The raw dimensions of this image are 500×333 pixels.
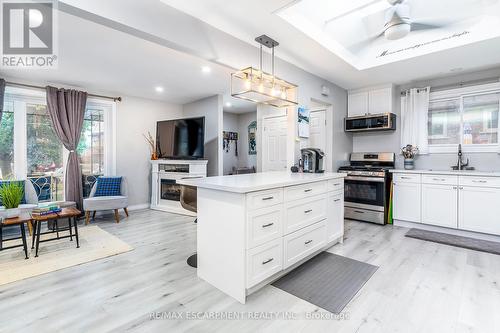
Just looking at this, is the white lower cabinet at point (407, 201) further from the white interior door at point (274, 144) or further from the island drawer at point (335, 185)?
the white interior door at point (274, 144)

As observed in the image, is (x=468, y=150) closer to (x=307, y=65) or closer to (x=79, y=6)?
(x=307, y=65)

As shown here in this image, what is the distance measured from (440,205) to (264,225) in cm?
321

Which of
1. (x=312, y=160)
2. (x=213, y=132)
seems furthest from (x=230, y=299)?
(x=213, y=132)

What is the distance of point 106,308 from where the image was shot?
1.82 meters

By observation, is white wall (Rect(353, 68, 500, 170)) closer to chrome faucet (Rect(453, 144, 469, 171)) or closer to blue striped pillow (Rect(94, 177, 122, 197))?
chrome faucet (Rect(453, 144, 469, 171))

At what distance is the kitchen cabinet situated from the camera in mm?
4598

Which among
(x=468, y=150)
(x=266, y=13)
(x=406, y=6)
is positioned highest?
(x=406, y=6)

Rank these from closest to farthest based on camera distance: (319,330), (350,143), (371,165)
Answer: (319,330) < (371,165) < (350,143)

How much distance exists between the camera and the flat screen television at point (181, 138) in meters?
4.95

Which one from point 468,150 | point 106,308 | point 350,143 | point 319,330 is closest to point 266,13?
point 319,330

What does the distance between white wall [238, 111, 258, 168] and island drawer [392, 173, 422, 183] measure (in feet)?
13.5

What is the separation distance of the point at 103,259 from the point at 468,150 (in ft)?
17.6

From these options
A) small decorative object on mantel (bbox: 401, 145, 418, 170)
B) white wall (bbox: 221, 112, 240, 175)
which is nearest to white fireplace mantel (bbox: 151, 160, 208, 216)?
white wall (bbox: 221, 112, 240, 175)

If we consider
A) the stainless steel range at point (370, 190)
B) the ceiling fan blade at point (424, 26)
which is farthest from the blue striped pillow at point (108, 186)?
the ceiling fan blade at point (424, 26)
